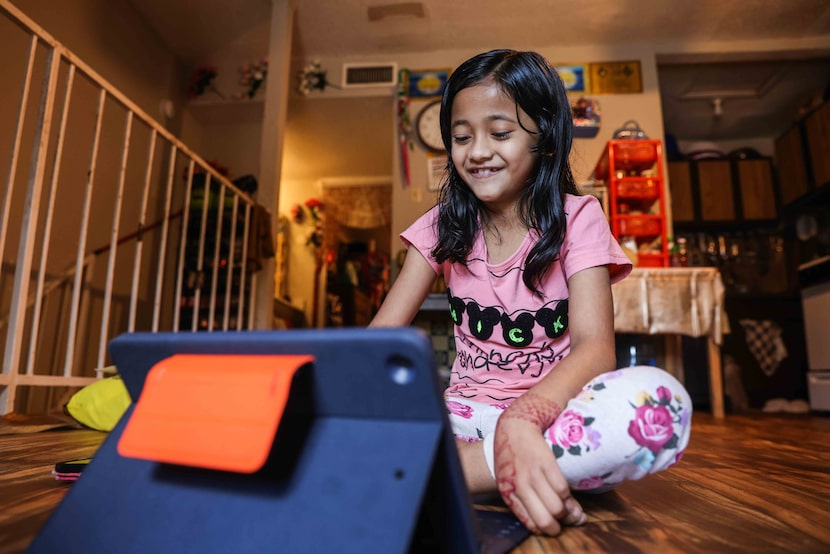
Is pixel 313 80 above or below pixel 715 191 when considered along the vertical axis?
above

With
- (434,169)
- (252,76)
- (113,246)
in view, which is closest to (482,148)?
(113,246)

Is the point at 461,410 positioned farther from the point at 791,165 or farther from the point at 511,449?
the point at 791,165

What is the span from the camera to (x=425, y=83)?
3.36 m

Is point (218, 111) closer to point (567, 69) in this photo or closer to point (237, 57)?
point (237, 57)

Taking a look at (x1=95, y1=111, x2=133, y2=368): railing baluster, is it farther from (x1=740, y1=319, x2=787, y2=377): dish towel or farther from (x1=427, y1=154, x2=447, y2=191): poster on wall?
(x1=740, y1=319, x2=787, y2=377): dish towel

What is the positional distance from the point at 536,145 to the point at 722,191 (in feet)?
12.8

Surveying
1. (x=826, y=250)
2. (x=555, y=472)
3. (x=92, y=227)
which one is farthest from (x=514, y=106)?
(x=826, y=250)

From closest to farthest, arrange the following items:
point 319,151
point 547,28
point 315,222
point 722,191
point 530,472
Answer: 1. point 530,472
2. point 547,28
3. point 722,191
4. point 319,151
5. point 315,222

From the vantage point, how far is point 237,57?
3.51 meters

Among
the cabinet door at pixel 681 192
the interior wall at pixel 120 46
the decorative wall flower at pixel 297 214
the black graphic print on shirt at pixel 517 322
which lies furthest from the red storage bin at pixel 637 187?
the decorative wall flower at pixel 297 214

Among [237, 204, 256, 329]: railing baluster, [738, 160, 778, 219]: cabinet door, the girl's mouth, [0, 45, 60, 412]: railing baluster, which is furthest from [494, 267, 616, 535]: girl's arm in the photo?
[738, 160, 778, 219]: cabinet door

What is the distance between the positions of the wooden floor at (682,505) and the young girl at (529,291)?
5cm

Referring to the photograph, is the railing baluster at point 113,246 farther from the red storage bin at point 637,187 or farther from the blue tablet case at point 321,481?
the red storage bin at point 637,187

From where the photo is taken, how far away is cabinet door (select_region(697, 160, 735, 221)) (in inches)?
156
